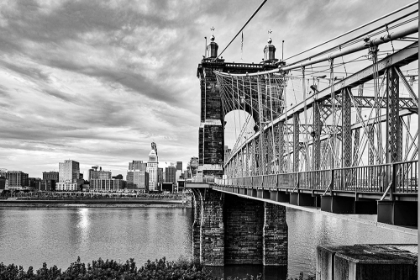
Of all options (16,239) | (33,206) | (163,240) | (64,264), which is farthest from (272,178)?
(33,206)

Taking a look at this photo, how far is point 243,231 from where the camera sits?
130 ft

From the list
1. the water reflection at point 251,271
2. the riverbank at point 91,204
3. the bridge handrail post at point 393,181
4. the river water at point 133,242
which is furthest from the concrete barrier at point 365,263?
the riverbank at point 91,204

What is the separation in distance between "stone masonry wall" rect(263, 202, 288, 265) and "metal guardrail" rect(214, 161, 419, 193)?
20222 millimetres

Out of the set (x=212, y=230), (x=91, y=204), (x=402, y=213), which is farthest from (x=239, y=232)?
(x=91, y=204)

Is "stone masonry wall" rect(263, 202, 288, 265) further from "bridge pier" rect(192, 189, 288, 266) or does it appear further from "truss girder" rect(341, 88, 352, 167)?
"truss girder" rect(341, 88, 352, 167)

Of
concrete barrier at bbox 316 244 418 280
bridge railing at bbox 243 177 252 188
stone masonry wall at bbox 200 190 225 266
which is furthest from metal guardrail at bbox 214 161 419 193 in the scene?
stone masonry wall at bbox 200 190 225 266

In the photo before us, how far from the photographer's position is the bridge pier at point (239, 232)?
124 feet

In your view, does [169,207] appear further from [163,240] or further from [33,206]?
[163,240]

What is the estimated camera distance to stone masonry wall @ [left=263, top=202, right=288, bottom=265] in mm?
37812

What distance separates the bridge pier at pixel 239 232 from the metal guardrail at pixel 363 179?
2060cm

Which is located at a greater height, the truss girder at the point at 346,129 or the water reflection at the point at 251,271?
the truss girder at the point at 346,129

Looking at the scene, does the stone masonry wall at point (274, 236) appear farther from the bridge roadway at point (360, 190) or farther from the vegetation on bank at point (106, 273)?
the bridge roadway at point (360, 190)

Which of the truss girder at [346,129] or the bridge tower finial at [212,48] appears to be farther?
the bridge tower finial at [212,48]

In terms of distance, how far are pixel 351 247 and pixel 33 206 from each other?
417 feet
